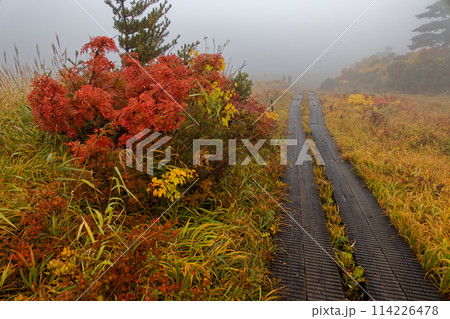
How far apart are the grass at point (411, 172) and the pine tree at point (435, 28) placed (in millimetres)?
19910

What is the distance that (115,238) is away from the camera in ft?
8.05

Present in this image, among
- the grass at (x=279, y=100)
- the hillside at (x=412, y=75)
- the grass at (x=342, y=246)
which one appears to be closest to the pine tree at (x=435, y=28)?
the hillside at (x=412, y=75)

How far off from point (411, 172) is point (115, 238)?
5.79 meters

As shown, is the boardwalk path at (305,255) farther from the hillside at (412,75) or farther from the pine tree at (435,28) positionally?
the pine tree at (435,28)

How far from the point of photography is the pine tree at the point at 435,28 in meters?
23.3

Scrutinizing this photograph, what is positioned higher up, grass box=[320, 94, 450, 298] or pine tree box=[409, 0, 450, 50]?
pine tree box=[409, 0, 450, 50]

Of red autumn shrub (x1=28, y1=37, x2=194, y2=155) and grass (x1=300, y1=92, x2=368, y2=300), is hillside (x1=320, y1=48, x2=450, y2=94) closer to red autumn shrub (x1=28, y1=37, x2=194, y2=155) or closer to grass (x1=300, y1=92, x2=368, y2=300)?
grass (x1=300, y1=92, x2=368, y2=300)

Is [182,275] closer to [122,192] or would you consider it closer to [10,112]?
[122,192]

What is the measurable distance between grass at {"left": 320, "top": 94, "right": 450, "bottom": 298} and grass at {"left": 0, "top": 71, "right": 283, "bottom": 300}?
1.91 m

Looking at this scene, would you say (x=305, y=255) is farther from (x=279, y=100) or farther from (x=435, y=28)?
(x=435, y=28)

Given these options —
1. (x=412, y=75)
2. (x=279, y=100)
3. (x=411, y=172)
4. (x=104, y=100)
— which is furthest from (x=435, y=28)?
(x=104, y=100)

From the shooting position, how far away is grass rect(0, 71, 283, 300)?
2037mm

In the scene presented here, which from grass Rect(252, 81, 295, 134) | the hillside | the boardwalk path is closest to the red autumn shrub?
the boardwalk path
